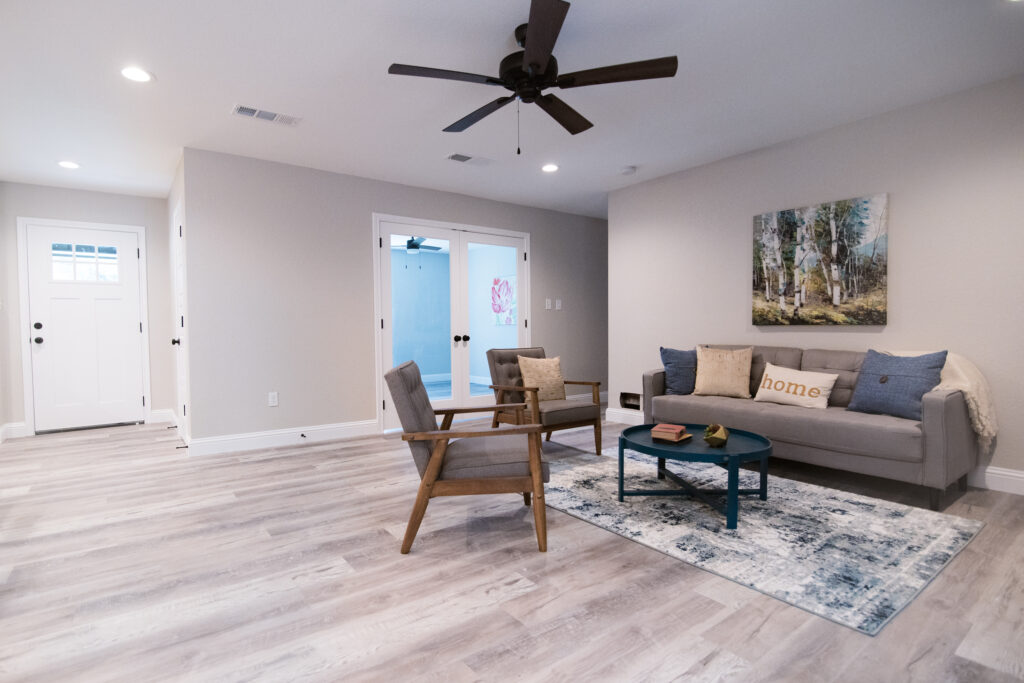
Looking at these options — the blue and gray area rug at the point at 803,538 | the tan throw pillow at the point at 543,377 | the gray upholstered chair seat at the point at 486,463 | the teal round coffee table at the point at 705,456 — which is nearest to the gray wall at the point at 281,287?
the tan throw pillow at the point at 543,377

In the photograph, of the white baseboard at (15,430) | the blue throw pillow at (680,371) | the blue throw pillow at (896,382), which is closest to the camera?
the blue throw pillow at (896,382)

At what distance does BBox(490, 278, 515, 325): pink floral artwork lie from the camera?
6.24 metres

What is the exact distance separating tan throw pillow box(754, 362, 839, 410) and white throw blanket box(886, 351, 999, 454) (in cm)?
63

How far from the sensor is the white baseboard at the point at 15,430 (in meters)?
5.17

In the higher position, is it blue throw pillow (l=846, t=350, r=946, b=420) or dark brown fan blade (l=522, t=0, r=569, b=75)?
dark brown fan blade (l=522, t=0, r=569, b=75)

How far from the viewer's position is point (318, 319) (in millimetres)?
4949

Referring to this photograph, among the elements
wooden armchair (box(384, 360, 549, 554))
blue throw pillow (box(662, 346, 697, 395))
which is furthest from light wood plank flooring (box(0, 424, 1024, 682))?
blue throw pillow (box(662, 346, 697, 395))

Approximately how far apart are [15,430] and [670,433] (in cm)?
648

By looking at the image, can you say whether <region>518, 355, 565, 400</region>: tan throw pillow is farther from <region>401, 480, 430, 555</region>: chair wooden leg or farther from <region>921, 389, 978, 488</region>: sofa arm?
<region>921, 389, 978, 488</region>: sofa arm

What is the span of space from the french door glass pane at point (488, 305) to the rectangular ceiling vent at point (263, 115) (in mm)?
2553

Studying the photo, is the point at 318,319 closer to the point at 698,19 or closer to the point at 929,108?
the point at 698,19

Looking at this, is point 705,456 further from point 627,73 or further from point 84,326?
point 84,326

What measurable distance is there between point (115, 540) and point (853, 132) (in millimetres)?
5433

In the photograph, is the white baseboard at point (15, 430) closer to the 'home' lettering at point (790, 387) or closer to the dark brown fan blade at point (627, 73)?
the dark brown fan blade at point (627, 73)
